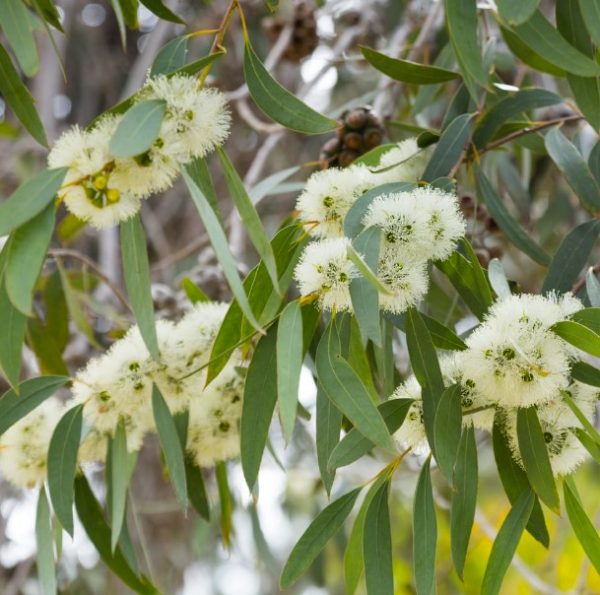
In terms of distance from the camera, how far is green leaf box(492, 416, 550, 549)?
3.37ft

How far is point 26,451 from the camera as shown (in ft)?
4.10

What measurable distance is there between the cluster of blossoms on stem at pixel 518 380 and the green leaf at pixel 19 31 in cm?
51

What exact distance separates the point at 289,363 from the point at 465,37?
37 cm

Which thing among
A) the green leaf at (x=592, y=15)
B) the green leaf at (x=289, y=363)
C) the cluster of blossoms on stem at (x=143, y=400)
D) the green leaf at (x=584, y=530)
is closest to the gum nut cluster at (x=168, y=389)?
the cluster of blossoms on stem at (x=143, y=400)

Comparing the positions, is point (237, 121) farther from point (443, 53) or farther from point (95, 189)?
point (95, 189)

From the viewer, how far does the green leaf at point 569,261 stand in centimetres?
118

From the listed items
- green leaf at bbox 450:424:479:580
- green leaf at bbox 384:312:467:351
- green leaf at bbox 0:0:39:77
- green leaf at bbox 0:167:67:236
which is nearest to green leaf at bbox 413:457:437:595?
green leaf at bbox 450:424:479:580

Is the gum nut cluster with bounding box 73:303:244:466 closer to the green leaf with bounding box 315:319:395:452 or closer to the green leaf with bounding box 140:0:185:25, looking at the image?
the green leaf with bounding box 315:319:395:452

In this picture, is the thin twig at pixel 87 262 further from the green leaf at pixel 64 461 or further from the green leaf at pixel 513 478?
the green leaf at pixel 513 478

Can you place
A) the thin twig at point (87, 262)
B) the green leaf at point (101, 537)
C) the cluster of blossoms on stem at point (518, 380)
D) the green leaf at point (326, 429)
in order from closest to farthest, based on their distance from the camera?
the cluster of blossoms on stem at point (518, 380)
the green leaf at point (326, 429)
the green leaf at point (101, 537)
the thin twig at point (87, 262)

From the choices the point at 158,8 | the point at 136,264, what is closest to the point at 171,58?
the point at 158,8

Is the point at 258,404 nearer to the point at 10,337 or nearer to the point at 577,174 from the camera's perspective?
the point at 10,337

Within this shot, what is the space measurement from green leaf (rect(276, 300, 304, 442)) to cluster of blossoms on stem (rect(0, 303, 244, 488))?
209mm

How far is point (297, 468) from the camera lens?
275 centimetres
